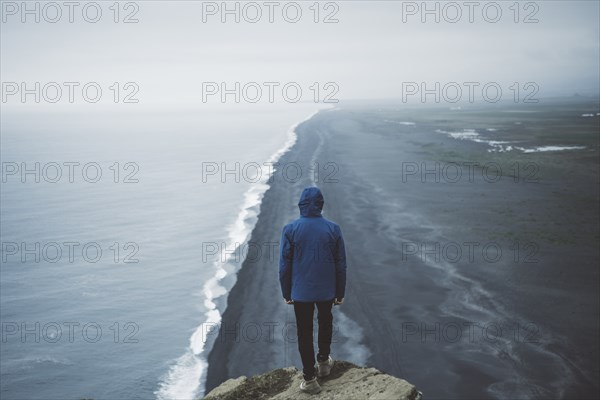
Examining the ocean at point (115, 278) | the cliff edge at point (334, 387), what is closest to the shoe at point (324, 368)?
the cliff edge at point (334, 387)

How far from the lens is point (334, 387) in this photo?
692 centimetres

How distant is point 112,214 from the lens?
1735 inches

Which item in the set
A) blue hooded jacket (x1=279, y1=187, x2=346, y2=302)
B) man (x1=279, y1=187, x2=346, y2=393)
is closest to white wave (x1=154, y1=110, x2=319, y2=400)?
man (x1=279, y1=187, x2=346, y2=393)

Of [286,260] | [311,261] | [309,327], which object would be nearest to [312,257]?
[311,261]

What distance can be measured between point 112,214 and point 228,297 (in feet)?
83.1

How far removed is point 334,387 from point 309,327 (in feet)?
3.69

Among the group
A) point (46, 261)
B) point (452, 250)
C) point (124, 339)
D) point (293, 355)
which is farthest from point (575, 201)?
point (46, 261)

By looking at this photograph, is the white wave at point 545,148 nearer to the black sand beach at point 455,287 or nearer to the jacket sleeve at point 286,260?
the black sand beach at point 455,287

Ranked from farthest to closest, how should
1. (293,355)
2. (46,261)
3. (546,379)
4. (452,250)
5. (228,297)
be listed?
(46,261)
(452,250)
(228,297)
(293,355)
(546,379)

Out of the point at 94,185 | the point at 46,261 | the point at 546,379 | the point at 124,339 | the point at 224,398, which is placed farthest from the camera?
the point at 94,185

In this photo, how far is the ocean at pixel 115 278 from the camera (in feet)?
58.4

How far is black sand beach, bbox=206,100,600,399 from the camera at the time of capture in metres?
16.4

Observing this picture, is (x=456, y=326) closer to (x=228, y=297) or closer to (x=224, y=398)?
(x=228, y=297)

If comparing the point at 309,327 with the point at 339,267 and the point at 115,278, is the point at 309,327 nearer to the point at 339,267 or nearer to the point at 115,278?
the point at 339,267
